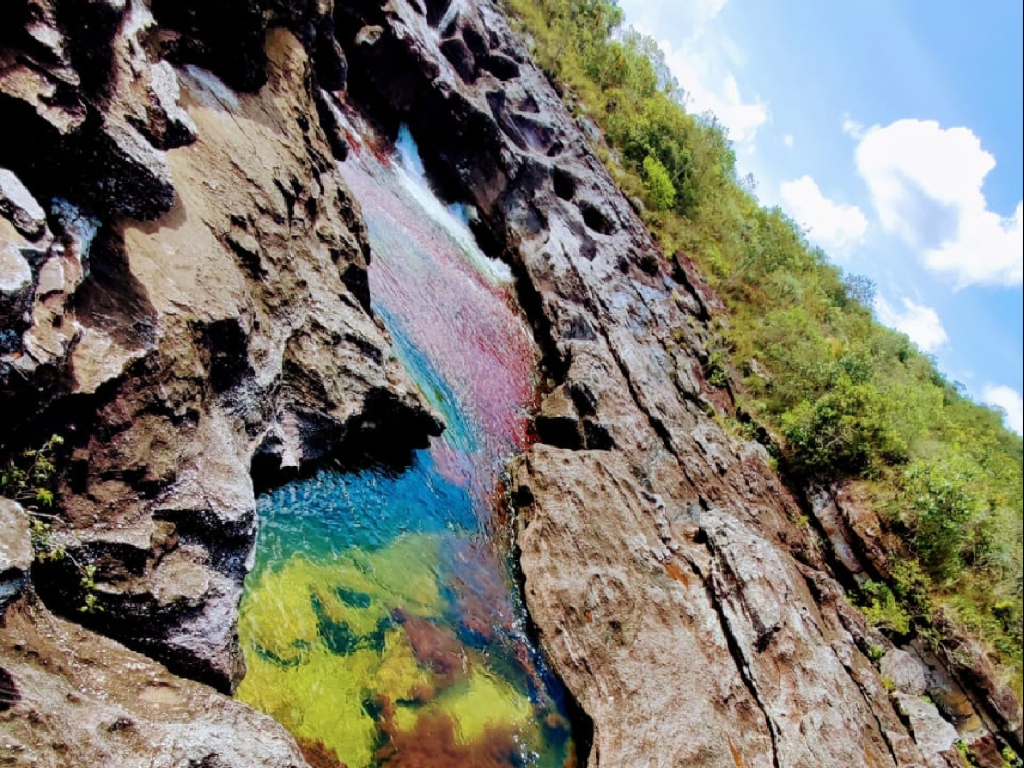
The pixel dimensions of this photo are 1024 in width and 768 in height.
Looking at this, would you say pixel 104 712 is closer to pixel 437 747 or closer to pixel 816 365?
pixel 437 747

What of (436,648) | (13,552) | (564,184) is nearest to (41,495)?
(13,552)

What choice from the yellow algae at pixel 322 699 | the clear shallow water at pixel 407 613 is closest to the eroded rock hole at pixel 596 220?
the clear shallow water at pixel 407 613

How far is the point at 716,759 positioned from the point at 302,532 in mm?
9394

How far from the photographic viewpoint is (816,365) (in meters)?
27.9

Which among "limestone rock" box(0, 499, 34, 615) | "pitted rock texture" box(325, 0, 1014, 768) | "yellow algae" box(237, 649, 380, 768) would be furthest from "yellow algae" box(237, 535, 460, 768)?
"pitted rock texture" box(325, 0, 1014, 768)

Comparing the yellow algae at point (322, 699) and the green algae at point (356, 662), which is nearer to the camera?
the yellow algae at point (322, 699)

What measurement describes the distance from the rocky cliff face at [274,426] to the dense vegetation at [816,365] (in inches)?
84.6

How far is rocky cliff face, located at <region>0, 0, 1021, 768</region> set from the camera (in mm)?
6832

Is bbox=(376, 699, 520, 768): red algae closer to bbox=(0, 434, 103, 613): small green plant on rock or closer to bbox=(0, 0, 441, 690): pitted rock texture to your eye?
bbox=(0, 0, 441, 690): pitted rock texture

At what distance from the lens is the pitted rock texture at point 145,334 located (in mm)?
6727

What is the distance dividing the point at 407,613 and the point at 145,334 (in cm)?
679

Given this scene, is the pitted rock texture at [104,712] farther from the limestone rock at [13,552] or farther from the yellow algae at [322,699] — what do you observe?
the yellow algae at [322,699]

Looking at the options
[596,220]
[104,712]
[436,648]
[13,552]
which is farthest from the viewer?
[596,220]

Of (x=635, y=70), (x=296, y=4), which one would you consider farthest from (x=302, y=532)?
(x=635, y=70)
